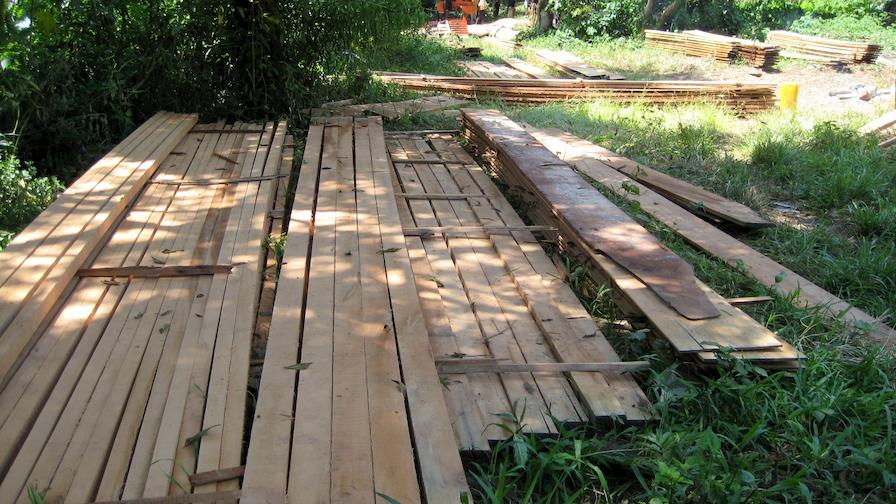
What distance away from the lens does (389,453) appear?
1.98m

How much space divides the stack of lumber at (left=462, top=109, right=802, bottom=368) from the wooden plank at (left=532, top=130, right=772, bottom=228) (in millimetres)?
179

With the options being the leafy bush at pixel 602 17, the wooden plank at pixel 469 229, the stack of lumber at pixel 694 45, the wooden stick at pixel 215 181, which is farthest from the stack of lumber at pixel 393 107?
the leafy bush at pixel 602 17

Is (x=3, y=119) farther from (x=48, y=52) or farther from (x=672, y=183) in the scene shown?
(x=672, y=183)

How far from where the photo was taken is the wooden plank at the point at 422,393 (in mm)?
1926

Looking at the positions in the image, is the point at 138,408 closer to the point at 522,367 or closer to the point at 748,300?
the point at 522,367

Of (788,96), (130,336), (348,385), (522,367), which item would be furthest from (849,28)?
(130,336)

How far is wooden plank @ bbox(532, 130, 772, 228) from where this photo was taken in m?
4.56

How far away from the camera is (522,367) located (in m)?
2.73

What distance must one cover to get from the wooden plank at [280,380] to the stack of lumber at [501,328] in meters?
0.56

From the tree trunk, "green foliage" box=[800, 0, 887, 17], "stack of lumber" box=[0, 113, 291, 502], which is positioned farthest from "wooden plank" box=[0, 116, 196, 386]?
"green foliage" box=[800, 0, 887, 17]

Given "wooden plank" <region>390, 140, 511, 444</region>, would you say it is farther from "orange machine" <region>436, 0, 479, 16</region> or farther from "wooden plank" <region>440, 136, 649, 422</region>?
"orange machine" <region>436, 0, 479, 16</region>

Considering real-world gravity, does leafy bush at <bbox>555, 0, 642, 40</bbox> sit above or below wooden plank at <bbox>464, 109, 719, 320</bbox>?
above

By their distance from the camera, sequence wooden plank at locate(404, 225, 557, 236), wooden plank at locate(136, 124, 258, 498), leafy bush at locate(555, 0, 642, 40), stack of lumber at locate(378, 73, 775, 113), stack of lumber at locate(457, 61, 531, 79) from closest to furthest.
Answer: wooden plank at locate(136, 124, 258, 498) < wooden plank at locate(404, 225, 557, 236) < stack of lumber at locate(378, 73, 775, 113) < stack of lumber at locate(457, 61, 531, 79) < leafy bush at locate(555, 0, 642, 40)

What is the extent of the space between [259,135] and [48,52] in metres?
1.71
